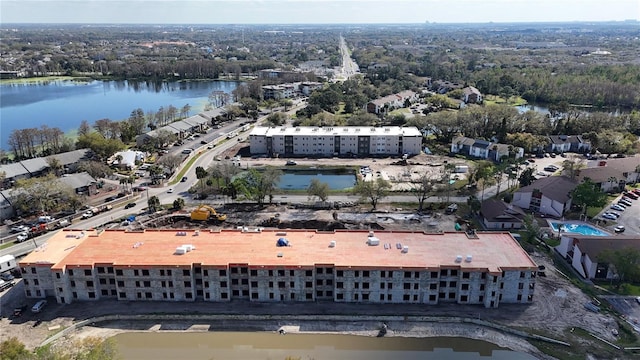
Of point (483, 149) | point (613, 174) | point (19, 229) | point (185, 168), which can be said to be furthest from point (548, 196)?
point (19, 229)

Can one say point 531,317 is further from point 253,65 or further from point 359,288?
point 253,65

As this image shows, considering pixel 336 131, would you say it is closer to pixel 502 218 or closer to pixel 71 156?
pixel 502 218

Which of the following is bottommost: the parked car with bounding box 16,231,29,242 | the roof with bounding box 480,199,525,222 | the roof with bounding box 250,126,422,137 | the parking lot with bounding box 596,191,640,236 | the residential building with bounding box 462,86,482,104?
the parking lot with bounding box 596,191,640,236

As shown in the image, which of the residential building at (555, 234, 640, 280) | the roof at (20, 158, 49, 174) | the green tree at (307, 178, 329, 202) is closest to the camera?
the residential building at (555, 234, 640, 280)

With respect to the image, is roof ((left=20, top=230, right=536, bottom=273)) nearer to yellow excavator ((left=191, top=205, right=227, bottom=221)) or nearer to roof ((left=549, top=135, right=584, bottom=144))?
yellow excavator ((left=191, top=205, right=227, bottom=221))

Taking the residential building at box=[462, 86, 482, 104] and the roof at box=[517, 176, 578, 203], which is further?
the residential building at box=[462, 86, 482, 104]

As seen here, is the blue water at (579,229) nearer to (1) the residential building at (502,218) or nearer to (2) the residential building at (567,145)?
(1) the residential building at (502,218)

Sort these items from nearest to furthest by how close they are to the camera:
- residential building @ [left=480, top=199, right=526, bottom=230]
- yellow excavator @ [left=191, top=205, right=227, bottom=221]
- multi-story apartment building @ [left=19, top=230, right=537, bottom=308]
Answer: multi-story apartment building @ [left=19, top=230, right=537, bottom=308] → residential building @ [left=480, top=199, right=526, bottom=230] → yellow excavator @ [left=191, top=205, right=227, bottom=221]

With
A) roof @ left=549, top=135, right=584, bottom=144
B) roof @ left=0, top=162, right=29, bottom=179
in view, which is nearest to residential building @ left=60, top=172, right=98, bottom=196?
roof @ left=0, top=162, right=29, bottom=179
